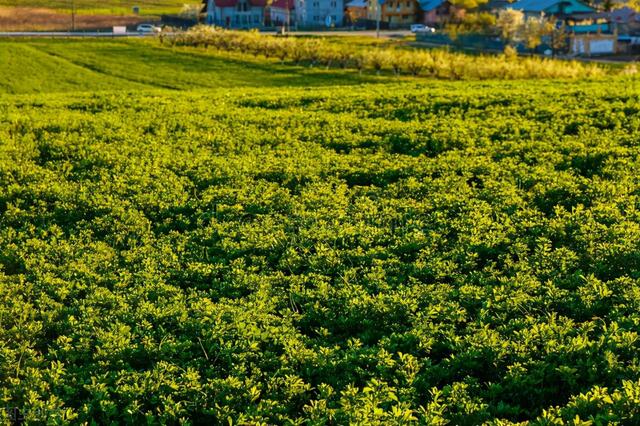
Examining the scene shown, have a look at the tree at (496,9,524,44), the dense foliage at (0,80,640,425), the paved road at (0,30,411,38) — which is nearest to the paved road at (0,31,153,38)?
the paved road at (0,30,411,38)

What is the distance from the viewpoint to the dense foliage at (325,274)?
6258 millimetres

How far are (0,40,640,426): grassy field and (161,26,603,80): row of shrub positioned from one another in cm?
1826

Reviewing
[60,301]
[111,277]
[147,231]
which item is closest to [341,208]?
[147,231]

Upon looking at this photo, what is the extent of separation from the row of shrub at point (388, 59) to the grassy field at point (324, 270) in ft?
59.9

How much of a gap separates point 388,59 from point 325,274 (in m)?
36.5

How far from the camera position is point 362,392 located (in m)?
6.20

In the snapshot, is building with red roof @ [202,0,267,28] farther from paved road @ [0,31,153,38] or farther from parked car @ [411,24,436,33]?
parked car @ [411,24,436,33]

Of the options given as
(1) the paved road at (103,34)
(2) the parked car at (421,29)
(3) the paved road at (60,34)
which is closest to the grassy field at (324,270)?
(3) the paved road at (60,34)

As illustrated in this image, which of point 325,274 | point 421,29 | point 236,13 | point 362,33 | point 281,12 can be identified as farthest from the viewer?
point 281,12

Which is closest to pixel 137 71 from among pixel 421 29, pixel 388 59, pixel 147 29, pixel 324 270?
pixel 388 59

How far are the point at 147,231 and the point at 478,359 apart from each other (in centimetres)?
591

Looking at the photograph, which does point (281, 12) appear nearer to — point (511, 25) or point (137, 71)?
point (511, 25)

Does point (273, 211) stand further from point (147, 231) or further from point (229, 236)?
point (147, 231)

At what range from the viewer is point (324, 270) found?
8883 mm
